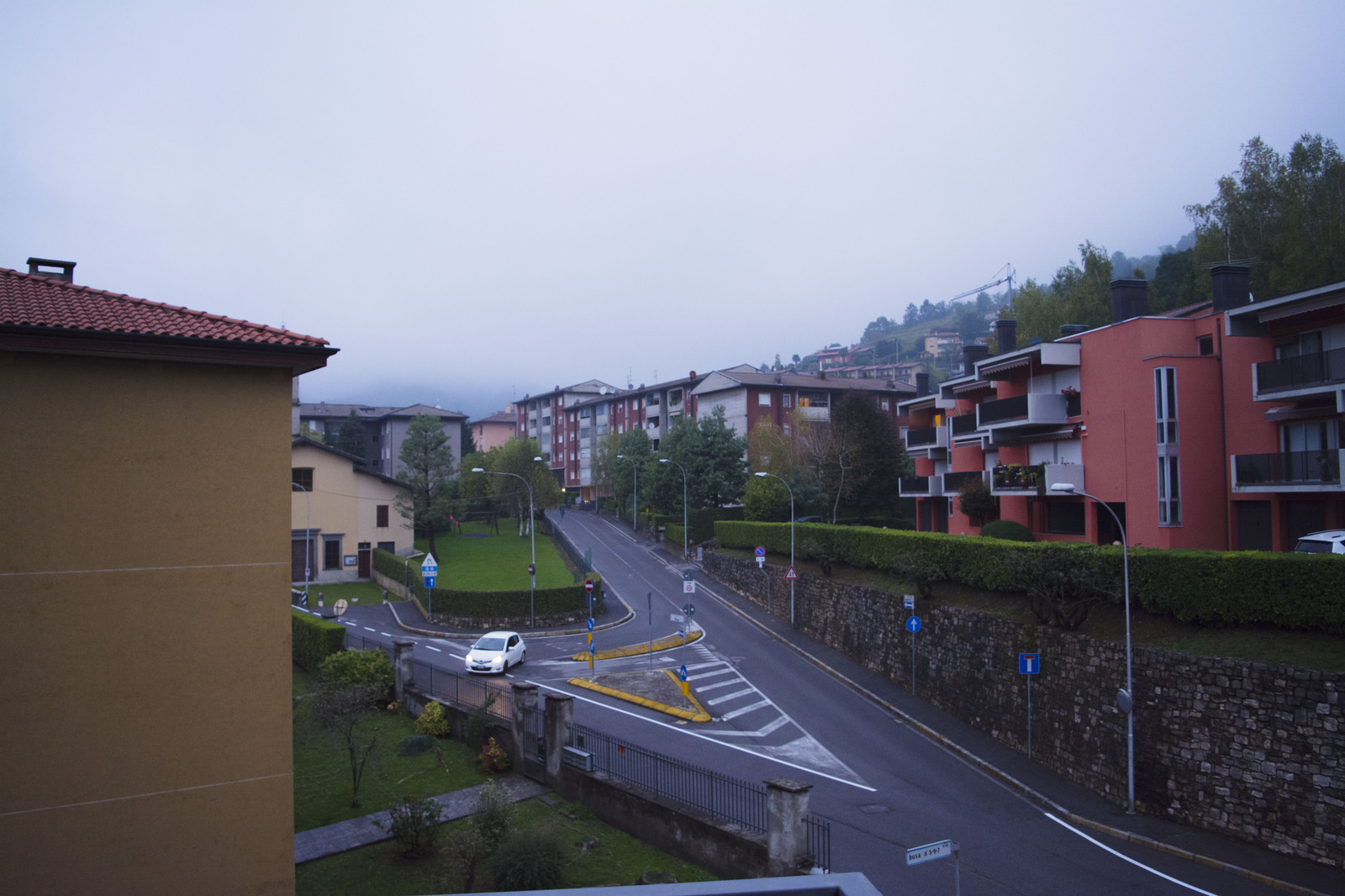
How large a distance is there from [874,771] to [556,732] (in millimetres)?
7830

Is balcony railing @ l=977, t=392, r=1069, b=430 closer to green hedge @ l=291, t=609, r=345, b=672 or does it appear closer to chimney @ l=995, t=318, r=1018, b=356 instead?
chimney @ l=995, t=318, r=1018, b=356

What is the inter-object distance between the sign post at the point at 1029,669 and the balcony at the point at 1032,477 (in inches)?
397

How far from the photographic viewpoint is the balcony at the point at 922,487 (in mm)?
42719

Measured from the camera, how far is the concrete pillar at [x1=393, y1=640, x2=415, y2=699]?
23828mm

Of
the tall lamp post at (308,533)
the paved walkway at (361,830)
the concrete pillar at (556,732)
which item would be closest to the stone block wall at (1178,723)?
the concrete pillar at (556,732)

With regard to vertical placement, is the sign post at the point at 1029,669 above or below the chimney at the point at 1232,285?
below

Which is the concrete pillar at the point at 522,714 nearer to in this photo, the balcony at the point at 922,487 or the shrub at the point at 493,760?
the shrub at the point at 493,760

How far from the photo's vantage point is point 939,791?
17.8 metres

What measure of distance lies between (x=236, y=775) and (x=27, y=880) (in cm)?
226

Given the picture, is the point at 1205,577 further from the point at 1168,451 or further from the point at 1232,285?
the point at 1232,285

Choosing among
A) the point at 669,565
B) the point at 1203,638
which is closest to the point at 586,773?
the point at 1203,638

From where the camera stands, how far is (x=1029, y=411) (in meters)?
30.6

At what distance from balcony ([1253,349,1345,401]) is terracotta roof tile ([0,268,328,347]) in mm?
25722

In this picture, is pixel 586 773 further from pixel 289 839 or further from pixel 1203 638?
pixel 1203 638
